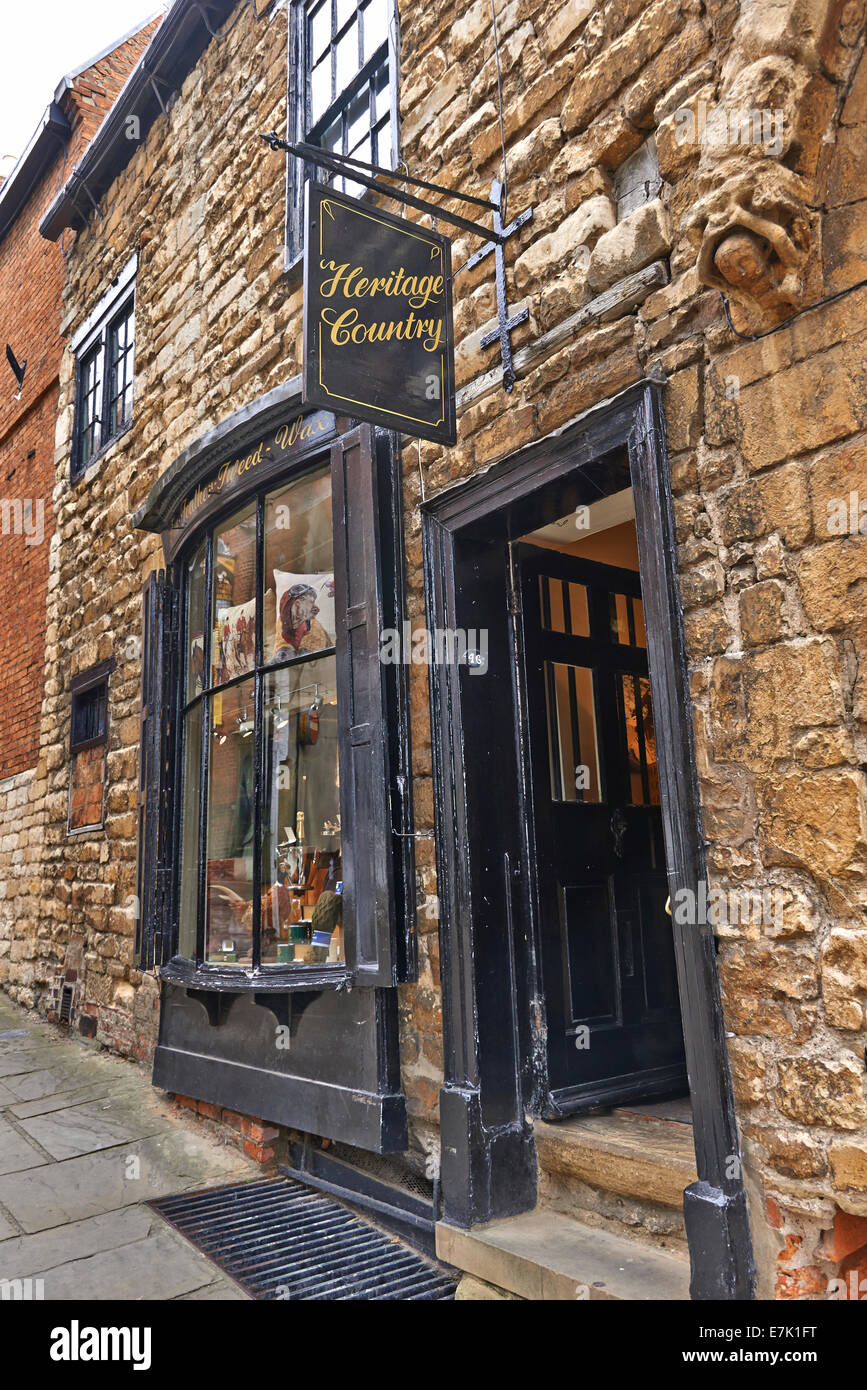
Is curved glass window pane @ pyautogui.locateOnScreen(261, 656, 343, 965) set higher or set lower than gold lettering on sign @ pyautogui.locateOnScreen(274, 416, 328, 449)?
lower

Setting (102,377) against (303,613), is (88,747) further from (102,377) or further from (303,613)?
(303,613)

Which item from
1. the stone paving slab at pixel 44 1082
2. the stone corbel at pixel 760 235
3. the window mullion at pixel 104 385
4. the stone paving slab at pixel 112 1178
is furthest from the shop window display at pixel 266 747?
the window mullion at pixel 104 385

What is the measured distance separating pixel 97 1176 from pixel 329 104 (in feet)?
17.1

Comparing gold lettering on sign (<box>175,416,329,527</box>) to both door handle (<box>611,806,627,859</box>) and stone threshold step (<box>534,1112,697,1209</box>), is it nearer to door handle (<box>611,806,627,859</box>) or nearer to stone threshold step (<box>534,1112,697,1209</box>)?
door handle (<box>611,806,627,859</box>)

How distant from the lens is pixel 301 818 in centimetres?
422

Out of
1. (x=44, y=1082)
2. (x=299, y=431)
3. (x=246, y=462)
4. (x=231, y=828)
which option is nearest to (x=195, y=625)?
(x=246, y=462)

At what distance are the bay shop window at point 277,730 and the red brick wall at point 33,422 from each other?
353 centimetres

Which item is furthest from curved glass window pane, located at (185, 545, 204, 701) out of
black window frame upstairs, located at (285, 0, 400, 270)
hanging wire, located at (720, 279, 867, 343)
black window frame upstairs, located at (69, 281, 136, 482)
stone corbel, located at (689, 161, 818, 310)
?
stone corbel, located at (689, 161, 818, 310)

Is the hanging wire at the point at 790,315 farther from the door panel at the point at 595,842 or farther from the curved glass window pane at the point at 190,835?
the curved glass window pane at the point at 190,835

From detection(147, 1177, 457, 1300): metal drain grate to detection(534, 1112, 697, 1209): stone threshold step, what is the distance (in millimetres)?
552

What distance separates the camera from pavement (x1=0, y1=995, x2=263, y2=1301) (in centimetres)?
312

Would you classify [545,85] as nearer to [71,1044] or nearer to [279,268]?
[279,268]

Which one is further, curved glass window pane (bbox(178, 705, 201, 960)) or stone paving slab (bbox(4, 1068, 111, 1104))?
stone paving slab (bbox(4, 1068, 111, 1104))

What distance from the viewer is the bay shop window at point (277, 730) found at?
3707mm
